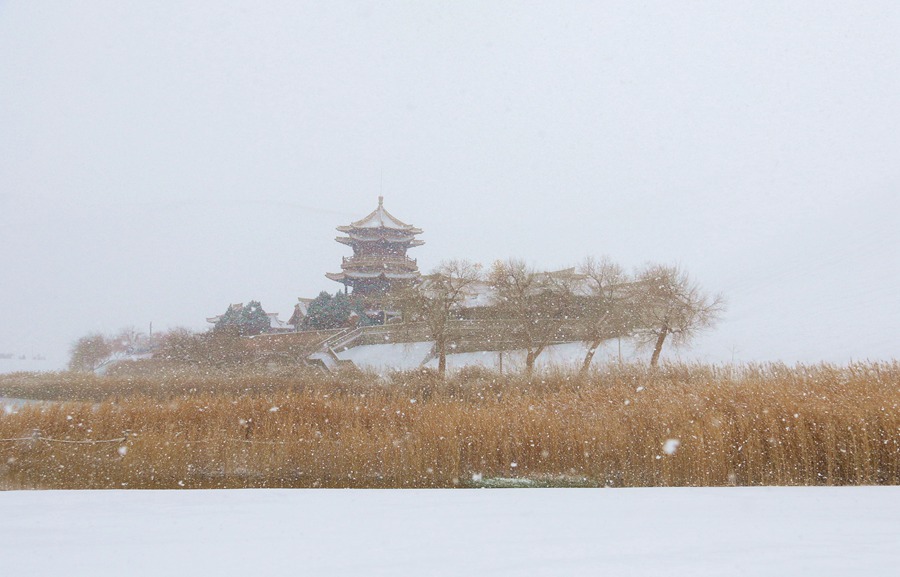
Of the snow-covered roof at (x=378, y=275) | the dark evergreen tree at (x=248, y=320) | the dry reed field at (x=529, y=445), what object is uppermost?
the snow-covered roof at (x=378, y=275)

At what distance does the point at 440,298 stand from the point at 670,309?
25.5ft

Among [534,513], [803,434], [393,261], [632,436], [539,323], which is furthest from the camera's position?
[393,261]

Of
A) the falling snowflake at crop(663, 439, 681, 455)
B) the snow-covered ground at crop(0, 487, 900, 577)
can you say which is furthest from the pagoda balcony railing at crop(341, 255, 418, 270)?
the snow-covered ground at crop(0, 487, 900, 577)

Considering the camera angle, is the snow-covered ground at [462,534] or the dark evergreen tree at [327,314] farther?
the dark evergreen tree at [327,314]

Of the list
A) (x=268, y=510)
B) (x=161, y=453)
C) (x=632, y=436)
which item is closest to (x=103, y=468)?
(x=161, y=453)

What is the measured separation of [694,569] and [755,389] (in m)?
5.60

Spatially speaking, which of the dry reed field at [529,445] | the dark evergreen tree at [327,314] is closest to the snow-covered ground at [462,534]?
the dry reed field at [529,445]

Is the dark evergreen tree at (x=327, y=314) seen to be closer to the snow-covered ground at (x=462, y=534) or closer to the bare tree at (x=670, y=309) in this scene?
the bare tree at (x=670, y=309)

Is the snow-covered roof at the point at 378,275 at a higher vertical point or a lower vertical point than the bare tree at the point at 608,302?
higher

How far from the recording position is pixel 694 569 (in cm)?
271

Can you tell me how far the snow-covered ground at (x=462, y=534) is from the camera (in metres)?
2.78

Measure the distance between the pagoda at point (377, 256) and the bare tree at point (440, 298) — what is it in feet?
23.9

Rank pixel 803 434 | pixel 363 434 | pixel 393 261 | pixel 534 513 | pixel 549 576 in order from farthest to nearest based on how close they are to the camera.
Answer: pixel 393 261 < pixel 363 434 < pixel 803 434 < pixel 534 513 < pixel 549 576

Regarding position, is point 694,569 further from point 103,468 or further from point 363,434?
point 103,468
